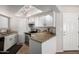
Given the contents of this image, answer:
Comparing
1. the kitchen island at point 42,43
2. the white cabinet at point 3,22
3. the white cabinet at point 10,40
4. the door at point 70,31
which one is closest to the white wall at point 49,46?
the kitchen island at point 42,43

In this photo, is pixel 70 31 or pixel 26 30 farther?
pixel 70 31

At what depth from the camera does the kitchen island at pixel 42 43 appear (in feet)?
4.58

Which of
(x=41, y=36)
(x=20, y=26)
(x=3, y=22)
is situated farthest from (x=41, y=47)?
(x=3, y=22)

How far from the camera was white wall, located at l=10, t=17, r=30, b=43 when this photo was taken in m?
1.41

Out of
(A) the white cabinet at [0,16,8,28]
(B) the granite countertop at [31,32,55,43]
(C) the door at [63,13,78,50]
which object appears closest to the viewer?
(A) the white cabinet at [0,16,8,28]

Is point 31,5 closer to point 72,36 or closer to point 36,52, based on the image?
point 36,52

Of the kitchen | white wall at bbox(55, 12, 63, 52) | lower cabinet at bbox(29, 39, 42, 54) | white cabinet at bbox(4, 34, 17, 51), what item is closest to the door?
white wall at bbox(55, 12, 63, 52)

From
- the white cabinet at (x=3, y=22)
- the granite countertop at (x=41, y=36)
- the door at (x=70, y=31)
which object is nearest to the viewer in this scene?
the white cabinet at (x=3, y=22)

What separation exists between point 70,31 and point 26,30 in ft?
2.64

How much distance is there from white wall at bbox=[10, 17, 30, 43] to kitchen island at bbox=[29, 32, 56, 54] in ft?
0.45

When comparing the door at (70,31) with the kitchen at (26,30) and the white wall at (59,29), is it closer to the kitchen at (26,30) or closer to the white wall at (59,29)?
the white wall at (59,29)

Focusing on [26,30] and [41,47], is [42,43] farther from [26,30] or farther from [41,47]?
[26,30]

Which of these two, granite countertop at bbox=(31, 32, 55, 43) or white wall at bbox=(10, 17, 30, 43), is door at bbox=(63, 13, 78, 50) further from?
white wall at bbox=(10, 17, 30, 43)

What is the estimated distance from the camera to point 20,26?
1.43 m
